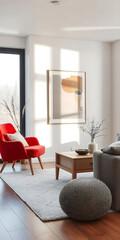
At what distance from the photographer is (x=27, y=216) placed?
3.33m

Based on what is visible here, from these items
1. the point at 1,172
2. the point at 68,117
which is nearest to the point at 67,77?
the point at 68,117

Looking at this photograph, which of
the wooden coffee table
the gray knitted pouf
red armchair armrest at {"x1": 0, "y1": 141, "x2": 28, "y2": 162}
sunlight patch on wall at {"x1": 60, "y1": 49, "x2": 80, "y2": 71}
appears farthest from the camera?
sunlight patch on wall at {"x1": 60, "y1": 49, "x2": 80, "y2": 71}

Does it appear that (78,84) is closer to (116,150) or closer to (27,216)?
(116,150)

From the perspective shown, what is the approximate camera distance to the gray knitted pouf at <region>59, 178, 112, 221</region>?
3072 mm

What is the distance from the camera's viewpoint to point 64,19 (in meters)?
5.55

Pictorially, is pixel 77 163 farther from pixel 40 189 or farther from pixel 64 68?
pixel 64 68

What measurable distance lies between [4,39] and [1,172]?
9.10 feet

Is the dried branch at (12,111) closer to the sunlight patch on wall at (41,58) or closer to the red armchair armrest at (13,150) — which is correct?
the sunlight patch on wall at (41,58)

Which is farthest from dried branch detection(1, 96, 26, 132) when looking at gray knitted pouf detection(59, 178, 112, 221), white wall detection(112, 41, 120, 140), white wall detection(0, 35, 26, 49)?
gray knitted pouf detection(59, 178, 112, 221)

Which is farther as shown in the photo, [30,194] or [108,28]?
[108,28]

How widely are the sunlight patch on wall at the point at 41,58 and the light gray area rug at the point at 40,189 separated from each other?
2159 mm

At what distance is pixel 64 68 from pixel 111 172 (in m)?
3.92

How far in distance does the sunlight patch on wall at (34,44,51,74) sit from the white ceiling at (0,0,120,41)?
296mm

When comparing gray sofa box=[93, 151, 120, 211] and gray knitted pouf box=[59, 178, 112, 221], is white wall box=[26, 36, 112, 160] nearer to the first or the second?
gray sofa box=[93, 151, 120, 211]
